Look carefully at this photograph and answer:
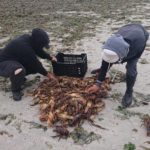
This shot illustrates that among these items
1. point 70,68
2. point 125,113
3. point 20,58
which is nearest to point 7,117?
point 20,58

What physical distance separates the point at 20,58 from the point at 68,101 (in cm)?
131

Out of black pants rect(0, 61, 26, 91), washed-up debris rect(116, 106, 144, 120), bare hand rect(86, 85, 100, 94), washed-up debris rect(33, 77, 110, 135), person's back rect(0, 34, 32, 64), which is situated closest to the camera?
washed-up debris rect(33, 77, 110, 135)

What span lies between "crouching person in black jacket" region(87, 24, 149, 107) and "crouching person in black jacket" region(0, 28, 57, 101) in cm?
120

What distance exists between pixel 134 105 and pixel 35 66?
6.01ft

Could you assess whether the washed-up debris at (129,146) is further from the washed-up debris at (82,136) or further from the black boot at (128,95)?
the black boot at (128,95)

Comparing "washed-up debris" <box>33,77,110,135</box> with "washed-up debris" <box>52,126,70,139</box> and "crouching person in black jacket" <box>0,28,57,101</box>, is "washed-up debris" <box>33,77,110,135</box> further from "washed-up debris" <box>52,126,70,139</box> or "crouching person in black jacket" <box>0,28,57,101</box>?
"crouching person in black jacket" <box>0,28,57,101</box>

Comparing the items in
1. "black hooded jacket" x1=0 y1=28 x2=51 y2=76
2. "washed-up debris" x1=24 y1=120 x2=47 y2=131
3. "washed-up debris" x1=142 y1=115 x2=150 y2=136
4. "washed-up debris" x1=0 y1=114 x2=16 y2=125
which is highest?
"black hooded jacket" x1=0 y1=28 x2=51 y2=76

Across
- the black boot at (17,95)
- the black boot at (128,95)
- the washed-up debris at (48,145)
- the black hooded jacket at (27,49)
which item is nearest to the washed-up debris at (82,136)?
the washed-up debris at (48,145)

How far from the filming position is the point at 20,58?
6.73 m

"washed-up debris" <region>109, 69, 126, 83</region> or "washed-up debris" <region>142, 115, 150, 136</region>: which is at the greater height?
"washed-up debris" <region>142, 115, 150, 136</region>

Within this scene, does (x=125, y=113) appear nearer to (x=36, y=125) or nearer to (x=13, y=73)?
(x=36, y=125)

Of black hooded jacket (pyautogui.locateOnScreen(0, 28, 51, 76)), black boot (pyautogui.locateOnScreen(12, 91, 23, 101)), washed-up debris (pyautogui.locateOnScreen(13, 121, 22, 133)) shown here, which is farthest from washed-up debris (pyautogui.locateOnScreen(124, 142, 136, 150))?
black hooded jacket (pyautogui.locateOnScreen(0, 28, 51, 76))

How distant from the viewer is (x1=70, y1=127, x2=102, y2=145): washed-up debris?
5.25m

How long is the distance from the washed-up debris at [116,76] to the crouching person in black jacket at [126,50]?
97 centimetres
